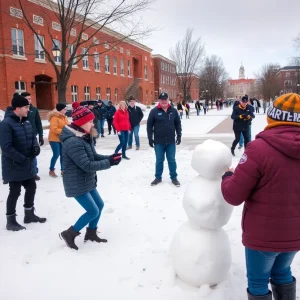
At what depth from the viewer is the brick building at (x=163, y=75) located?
6328 cm

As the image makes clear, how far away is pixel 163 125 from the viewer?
252 inches

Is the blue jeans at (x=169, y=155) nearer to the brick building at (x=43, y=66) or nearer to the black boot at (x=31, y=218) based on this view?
the black boot at (x=31, y=218)

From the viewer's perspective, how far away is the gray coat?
11.2 ft

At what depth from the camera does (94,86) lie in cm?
3541

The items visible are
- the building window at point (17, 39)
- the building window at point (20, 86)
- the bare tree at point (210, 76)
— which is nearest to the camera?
the building window at point (17, 39)

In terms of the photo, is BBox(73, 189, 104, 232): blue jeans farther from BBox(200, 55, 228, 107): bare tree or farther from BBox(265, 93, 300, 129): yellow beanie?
BBox(200, 55, 228, 107): bare tree

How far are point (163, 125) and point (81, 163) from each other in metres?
3.25

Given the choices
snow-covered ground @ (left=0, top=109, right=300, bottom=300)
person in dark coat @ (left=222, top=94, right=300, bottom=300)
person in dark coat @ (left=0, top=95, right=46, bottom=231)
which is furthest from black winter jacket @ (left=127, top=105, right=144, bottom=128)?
person in dark coat @ (left=222, top=94, right=300, bottom=300)

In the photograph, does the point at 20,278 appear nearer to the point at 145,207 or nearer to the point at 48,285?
the point at 48,285

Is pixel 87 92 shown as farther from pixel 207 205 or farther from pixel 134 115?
pixel 207 205

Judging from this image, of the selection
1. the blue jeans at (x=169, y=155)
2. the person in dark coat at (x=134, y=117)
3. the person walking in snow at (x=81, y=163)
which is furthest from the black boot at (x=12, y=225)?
the person in dark coat at (x=134, y=117)

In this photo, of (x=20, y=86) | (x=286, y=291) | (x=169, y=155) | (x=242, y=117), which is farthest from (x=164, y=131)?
(x=20, y=86)

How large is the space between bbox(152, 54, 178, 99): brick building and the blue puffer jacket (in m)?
58.6

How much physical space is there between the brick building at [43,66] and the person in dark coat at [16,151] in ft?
43.3
